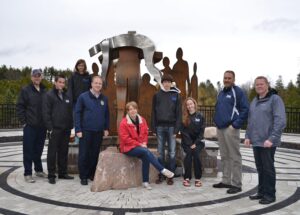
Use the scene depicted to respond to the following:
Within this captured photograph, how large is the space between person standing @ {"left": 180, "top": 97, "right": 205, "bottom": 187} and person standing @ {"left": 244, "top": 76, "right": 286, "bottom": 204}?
46.4 inches

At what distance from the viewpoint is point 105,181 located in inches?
227

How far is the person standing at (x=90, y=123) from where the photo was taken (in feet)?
19.9

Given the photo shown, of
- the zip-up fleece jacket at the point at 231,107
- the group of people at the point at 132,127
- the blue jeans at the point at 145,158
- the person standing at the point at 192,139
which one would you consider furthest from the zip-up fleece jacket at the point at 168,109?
the zip-up fleece jacket at the point at 231,107

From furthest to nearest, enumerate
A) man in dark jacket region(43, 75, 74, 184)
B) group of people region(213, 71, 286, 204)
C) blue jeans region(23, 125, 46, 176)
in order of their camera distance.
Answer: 1. blue jeans region(23, 125, 46, 176)
2. man in dark jacket region(43, 75, 74, 184)
3. group of people region(213, 71, 286, 204)

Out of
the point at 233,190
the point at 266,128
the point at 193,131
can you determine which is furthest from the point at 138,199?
the point at 266,128

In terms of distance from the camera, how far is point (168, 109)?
20.4 feet

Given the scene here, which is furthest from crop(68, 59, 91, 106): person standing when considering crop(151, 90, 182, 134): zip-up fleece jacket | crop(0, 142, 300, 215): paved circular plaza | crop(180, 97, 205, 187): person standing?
crop(180, 97, 205, 187): person standing

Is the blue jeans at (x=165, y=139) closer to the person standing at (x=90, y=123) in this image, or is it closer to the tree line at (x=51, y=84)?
the person standing at (x=90, y=123)

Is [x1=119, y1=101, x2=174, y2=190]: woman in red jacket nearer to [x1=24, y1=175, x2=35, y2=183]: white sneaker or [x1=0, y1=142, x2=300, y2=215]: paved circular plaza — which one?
[x1=0, y1=142, x2=300, y2=215]: paved circular plaza

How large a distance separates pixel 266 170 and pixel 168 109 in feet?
6.44

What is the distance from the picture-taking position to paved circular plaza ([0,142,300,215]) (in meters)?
4.73

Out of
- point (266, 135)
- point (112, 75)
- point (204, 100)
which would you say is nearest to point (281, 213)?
point (266, 135)

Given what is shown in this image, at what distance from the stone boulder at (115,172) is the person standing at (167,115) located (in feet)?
1.80

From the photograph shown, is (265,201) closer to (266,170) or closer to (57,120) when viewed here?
(266,170)
